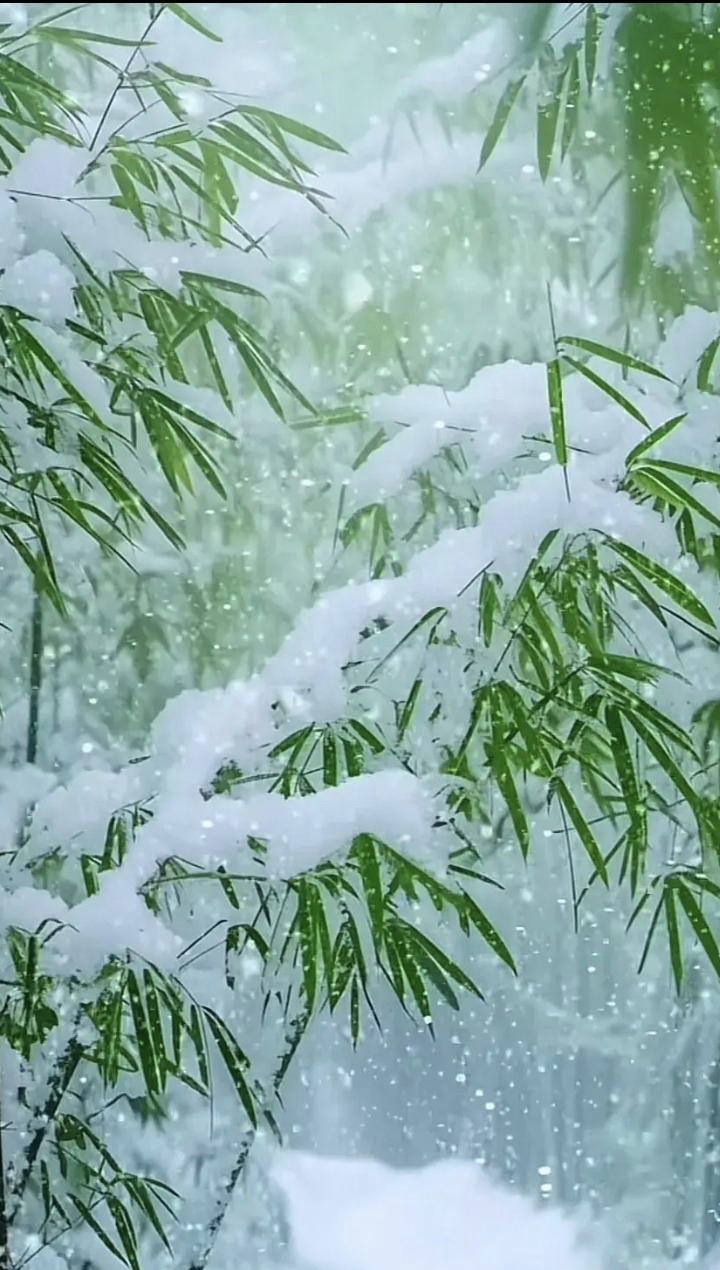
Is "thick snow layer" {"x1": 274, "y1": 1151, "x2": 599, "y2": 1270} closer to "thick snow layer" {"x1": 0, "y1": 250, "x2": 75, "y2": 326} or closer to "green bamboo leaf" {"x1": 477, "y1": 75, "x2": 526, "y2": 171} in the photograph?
"thick snow layer" {"x1": 0, "y1": 250, "x2": 75, "y2": 326}

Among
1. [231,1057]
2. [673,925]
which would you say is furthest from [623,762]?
[231,1057]

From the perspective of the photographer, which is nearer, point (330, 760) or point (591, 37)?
point (330, 760)

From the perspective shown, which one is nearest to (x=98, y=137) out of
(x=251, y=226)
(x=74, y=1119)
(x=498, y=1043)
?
(x=251, y=226)

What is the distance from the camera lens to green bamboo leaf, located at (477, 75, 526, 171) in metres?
Result: 1.08

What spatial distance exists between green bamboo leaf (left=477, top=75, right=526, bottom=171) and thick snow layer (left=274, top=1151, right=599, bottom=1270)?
1.04 m

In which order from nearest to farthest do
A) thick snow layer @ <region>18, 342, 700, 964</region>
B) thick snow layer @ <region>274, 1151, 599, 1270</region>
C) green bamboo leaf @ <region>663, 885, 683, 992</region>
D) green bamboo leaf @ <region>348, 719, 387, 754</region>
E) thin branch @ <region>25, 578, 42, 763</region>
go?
thick snow layer @ <region>18, 342, 700, 964</region> → green bamboo leaf @ <region>348, 719, 387, 754</region> → green bamboo leaf @ <region>663, 885, 683, 992</region> → thin branch @ <region>25, 578, 42, 763</region> → thick snow layer @ <region>274, 1151, 599, 1270</region>

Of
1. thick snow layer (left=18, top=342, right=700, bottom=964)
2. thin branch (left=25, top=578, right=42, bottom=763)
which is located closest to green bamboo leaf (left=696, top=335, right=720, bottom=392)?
thick snow layer (left=18, top=342, right=700, bottom=964)

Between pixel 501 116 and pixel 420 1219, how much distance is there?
44.4 inches

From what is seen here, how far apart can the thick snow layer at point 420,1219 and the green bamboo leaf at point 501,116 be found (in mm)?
1045

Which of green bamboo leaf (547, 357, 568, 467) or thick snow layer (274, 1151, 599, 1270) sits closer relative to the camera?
green bamboo leaf (547, 357, 568, 467)

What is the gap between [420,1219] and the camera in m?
1.33

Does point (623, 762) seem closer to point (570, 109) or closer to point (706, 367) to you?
point (706, 367)

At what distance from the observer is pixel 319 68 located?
3.83 feet

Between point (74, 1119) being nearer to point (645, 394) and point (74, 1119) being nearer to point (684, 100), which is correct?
point (645, 394)
